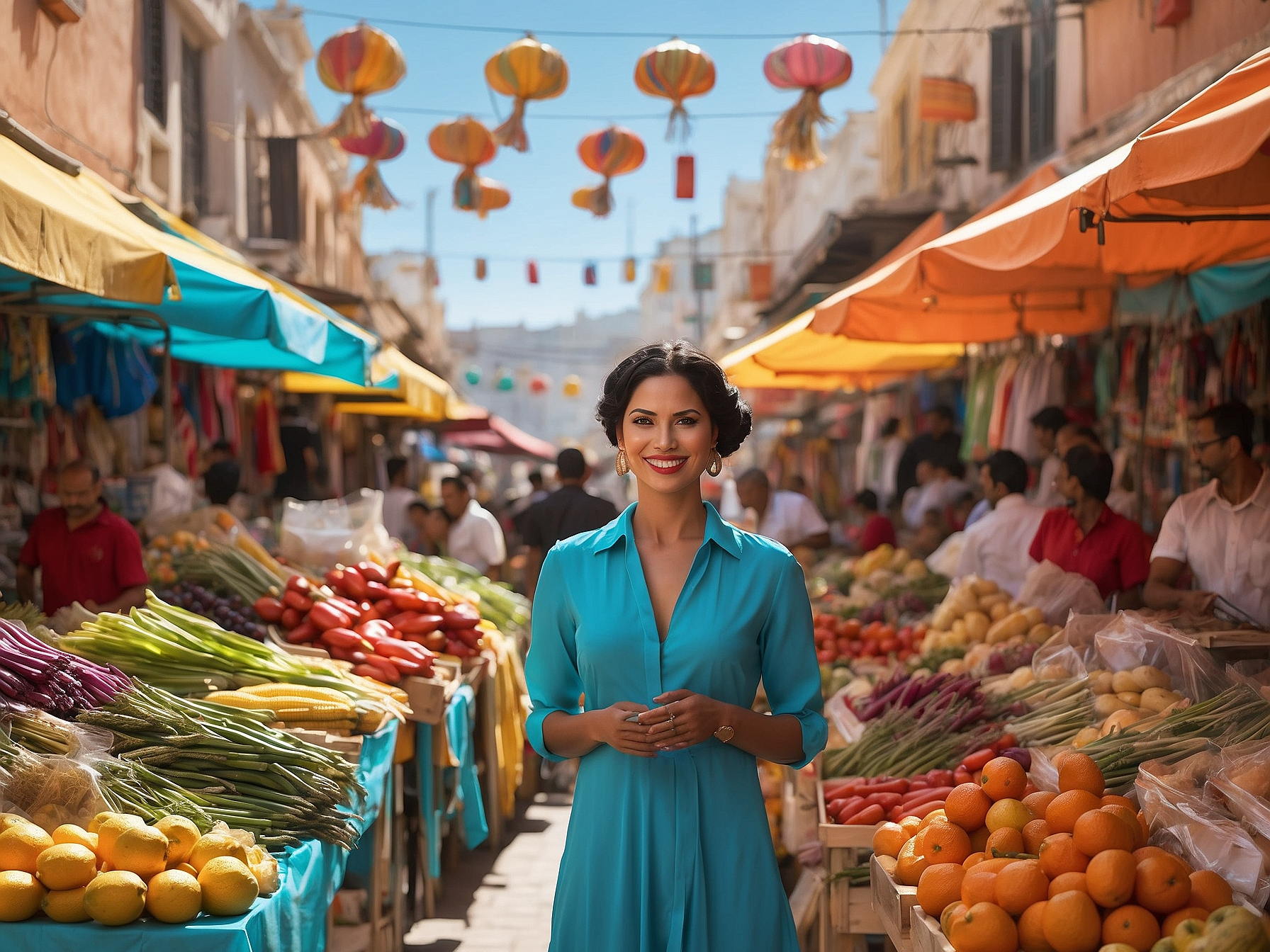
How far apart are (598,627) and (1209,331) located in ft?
20.4

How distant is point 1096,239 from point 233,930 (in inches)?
189

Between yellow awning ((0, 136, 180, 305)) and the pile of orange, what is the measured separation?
3279 mm

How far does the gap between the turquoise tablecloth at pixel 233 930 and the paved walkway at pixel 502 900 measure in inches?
57.9

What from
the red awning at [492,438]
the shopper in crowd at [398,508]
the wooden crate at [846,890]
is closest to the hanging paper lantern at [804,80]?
the shopper in crowd at [398,508]

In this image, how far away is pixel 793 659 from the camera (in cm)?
251

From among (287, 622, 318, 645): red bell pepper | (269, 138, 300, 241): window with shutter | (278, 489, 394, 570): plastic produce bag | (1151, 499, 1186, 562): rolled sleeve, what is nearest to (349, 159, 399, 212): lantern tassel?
(269, 138, 300, 241): window with shutter

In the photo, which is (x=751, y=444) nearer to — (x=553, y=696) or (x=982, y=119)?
(x=982, y=119)

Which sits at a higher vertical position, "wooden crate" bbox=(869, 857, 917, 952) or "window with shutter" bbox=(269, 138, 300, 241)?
"window with shutter" bbox=(269, 138, 300, 241)

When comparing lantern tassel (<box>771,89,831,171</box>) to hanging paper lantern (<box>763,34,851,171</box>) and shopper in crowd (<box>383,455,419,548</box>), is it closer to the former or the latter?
hanging paper lantern (<box>763,34,851,171</box>)

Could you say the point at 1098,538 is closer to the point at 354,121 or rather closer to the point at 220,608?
the point at 220,608

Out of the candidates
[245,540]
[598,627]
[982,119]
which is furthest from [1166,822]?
[982,119]

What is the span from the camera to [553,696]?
2598mm

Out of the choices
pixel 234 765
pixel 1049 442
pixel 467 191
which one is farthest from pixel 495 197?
pixel 234 765

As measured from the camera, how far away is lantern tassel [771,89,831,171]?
11047mm
